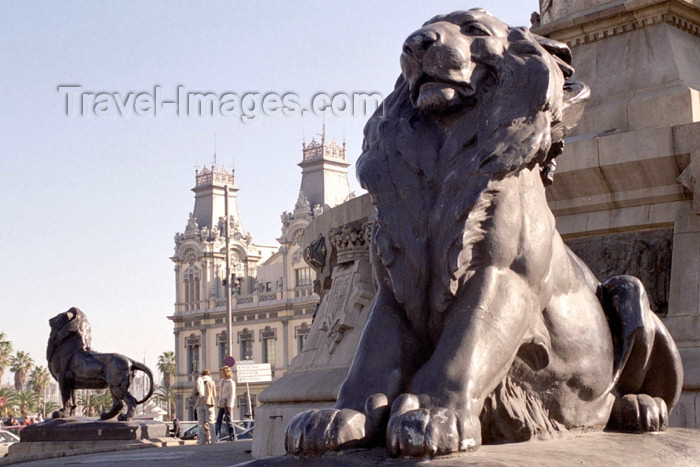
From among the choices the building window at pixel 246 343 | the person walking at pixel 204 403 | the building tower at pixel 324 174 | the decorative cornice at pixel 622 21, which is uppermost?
the building tower at pixel 324 174

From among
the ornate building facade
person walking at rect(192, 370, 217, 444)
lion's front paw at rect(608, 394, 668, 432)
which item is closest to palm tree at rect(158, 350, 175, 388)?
the ornate building facade

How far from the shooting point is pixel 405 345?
2822mm

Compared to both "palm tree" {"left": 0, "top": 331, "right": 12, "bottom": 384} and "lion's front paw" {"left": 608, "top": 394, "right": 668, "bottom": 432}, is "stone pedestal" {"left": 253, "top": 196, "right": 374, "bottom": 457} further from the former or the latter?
"palm tree" {"left": 0, "top": 331, "right": 12, "bottom": 384}

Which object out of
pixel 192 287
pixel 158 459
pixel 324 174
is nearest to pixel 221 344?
pixel 192 287

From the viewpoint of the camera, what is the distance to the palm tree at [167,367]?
96.8 metres

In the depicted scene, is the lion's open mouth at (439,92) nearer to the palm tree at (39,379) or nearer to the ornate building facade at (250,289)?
the ornate building facade at (250,289)

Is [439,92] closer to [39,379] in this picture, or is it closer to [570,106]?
[570,106]

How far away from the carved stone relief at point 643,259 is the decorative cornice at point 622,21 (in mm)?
2228

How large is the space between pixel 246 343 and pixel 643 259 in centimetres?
7924

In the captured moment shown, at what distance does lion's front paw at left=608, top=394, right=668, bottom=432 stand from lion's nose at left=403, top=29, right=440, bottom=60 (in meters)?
1.33

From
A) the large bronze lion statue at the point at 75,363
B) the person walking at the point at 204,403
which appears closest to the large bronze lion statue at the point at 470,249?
the person walking at the point at 204,403

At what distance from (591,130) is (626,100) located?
381 mm

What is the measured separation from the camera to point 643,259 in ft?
19.6

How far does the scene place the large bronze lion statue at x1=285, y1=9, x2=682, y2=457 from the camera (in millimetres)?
2699
